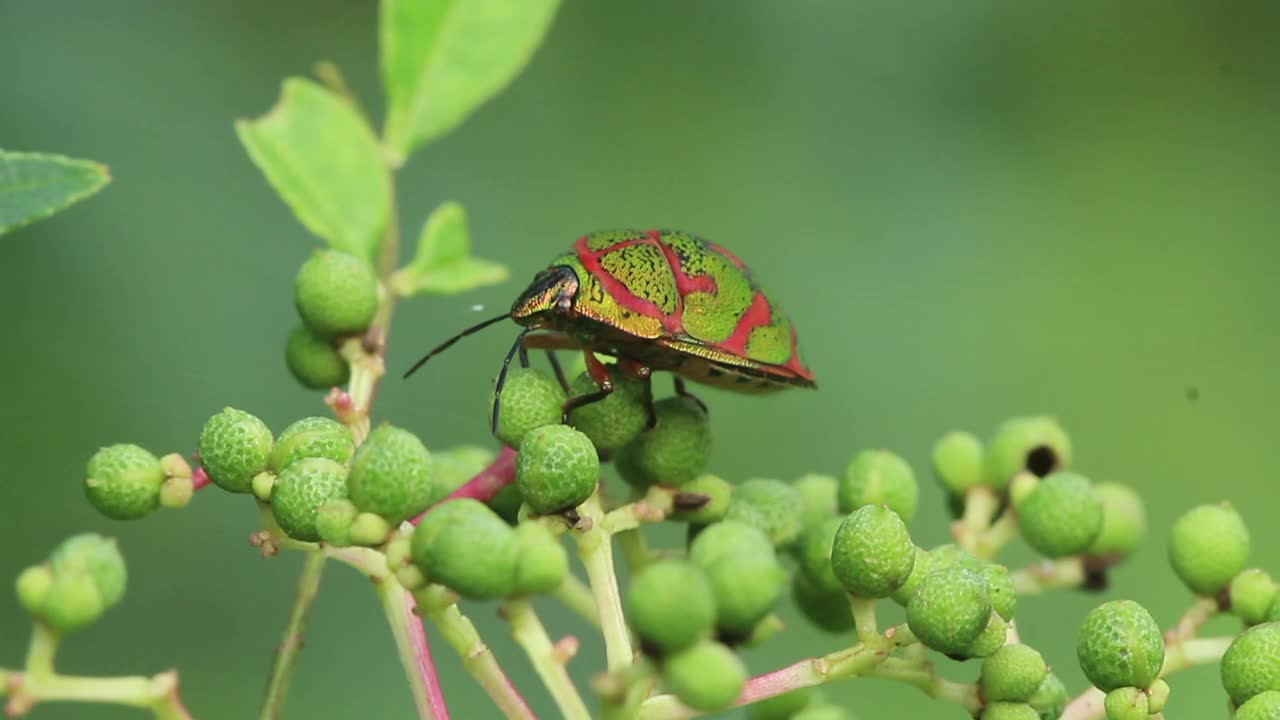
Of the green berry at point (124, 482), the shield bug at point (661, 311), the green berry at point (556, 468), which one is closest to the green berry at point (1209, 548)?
the shield bug at point (661, 311)

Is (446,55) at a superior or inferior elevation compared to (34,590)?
superior

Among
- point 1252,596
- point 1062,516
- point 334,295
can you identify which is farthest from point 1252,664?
point 334,295

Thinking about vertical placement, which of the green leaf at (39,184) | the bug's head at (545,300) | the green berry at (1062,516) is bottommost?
the green berry at (1062,516)

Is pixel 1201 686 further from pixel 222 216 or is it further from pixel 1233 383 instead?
pixel 222 216

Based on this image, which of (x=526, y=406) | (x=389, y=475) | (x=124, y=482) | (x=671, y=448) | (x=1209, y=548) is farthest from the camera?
(x=1209, y=548)

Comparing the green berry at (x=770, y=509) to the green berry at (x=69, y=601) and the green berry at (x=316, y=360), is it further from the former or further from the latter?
the green berry at (x=69, y=601)

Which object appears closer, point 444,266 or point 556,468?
point 556,468

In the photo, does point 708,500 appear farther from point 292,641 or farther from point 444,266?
point 444,266

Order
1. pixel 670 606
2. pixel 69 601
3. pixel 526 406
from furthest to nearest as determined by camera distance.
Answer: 1. pixel 526 406
2. pixel 69 601
3. pixel 670 606
